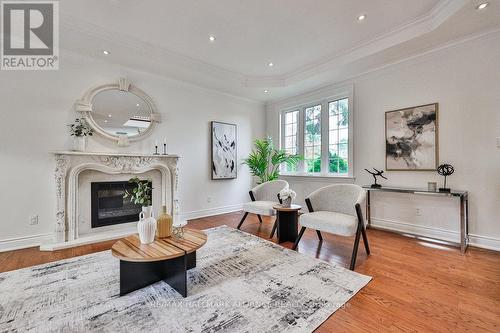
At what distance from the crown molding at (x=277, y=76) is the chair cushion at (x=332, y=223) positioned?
255 centimetres

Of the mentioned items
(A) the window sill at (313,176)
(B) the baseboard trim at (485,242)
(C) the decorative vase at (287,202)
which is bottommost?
(B) the baseboard trim at (485,242)

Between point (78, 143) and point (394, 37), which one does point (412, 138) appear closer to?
point (394, 37)

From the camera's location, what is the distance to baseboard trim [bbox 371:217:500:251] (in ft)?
9.55

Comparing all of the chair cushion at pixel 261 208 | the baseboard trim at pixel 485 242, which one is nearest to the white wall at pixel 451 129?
the baseboard trim at pixel 485 242

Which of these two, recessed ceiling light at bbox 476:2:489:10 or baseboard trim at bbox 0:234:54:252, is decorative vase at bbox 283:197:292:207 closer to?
recessed ceiling light at bbox 476:2:489:10

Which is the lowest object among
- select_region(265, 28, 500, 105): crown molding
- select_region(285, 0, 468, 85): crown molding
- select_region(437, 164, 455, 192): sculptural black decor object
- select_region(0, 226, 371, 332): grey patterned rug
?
select_region(0, 226, 371, 332): grey patterned rug

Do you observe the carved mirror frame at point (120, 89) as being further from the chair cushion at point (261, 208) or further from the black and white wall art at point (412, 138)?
the black and white wall art at point (412, 138)

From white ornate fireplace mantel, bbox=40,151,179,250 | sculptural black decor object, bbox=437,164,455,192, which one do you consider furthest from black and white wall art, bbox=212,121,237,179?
sculptural black decor object, bbox=437,164,455,192

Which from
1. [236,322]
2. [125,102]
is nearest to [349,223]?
[236,322]

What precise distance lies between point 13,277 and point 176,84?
367cm

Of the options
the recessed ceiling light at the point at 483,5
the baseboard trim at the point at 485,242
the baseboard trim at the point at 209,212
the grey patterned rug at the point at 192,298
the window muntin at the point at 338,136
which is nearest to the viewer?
the grey patterned rug at the point at 192,298

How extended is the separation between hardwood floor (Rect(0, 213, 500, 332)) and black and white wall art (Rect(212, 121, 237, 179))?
6.84 feet

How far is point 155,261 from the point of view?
6.43ft

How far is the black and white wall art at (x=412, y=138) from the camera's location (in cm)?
336
